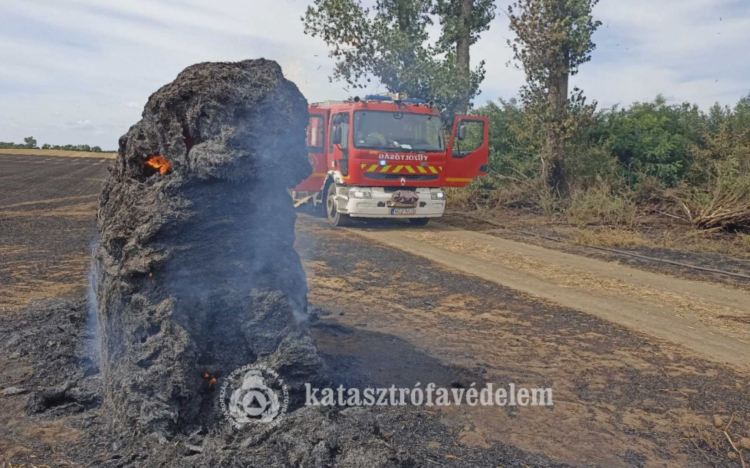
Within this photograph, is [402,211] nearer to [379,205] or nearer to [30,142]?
[379,205]

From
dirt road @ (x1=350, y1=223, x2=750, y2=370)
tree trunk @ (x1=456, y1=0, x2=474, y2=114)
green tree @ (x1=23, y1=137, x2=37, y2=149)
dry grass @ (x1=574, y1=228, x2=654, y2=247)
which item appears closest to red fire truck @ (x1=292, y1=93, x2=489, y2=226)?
dirt road @ (x1=350, y1=223, x2=750, y2=370)

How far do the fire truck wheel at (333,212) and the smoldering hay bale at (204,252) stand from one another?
1073cm

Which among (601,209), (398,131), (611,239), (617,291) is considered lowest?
(617,291)

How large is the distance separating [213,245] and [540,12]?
631 inches

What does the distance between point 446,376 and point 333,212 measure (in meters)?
10.6

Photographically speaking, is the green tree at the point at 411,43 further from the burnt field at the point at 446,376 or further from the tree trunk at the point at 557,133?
the burnt field at the point at 446,376

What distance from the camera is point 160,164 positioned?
4348mm

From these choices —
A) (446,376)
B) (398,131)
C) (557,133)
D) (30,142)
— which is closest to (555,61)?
(557,133)

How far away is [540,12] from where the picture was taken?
1761 cm

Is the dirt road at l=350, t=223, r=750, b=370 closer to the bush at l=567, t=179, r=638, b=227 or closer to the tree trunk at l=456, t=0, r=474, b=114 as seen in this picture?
the bush at l=567, t=179, r=638, b=227

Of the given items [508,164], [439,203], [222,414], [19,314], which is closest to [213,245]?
[222,414]

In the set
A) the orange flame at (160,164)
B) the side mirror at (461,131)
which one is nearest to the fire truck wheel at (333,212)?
the side mirror at (461,131)

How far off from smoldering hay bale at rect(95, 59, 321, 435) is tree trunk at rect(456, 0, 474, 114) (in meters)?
19.7

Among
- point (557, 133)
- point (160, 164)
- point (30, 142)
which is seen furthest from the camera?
point (30, 142)
